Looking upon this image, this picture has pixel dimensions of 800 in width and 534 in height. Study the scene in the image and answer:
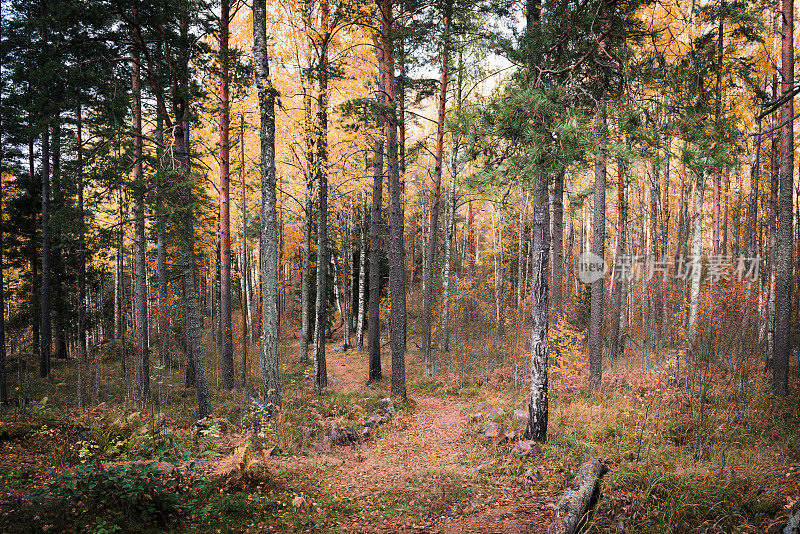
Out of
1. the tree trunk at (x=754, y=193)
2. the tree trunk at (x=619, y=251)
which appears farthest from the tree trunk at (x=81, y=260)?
the tree trunk at (x=754, y=193)

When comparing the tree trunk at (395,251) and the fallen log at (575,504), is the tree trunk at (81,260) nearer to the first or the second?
the tree trunk at (395,251)

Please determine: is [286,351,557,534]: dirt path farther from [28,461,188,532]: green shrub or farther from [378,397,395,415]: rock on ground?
[28,461,188,532]: green shrub

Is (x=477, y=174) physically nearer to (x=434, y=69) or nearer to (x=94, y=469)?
(x=94, y=469)

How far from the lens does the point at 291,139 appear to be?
11234 millimetres

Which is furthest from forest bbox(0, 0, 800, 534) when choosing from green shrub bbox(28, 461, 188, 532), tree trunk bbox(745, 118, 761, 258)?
tree trunk bbox(745, 118, 761, 258)

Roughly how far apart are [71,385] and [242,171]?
9487mm

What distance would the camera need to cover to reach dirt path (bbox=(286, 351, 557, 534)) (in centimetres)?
434

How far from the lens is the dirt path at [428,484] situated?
14.2 ft

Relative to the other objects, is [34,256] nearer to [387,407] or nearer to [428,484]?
[387,407]

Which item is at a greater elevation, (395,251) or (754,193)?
(754,193)

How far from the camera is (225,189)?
9812 millimetres

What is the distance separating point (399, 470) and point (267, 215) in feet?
17.9

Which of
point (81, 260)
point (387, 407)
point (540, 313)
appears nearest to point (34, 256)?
point (81, 260)

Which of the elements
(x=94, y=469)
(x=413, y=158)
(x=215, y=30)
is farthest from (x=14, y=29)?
(x=94, y=469)
